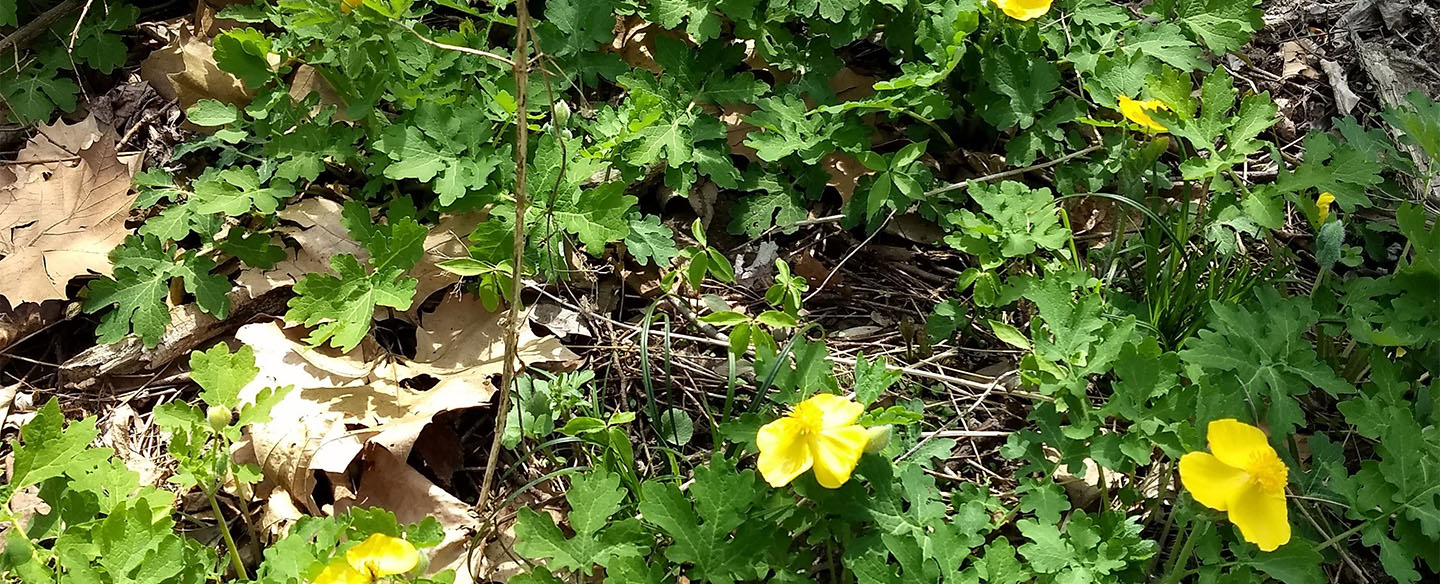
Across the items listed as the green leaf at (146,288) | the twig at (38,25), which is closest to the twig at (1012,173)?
the green leaf at (146,288)

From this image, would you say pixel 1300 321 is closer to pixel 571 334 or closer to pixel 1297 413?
pixel 1297 413

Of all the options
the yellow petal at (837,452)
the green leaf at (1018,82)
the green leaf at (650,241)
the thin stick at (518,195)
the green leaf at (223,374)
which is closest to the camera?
the thin stick at (518,195)

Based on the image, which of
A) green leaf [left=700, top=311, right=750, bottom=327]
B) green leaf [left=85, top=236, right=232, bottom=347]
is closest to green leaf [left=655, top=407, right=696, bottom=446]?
green leaf [left=700, top=311, right=750, bottom=327]

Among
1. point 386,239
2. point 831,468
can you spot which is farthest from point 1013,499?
point 386,239

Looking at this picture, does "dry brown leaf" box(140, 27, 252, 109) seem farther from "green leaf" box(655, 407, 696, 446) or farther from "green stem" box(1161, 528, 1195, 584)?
"green stem" box(1161, 528, 1195, 584)

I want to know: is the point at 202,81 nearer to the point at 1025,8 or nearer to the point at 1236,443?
the point at 1025,8

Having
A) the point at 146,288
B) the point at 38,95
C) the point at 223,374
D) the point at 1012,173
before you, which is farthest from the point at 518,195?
the point at 38,95

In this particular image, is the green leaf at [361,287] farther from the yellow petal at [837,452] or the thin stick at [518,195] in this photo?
the yellow petal at [837,452]
